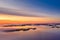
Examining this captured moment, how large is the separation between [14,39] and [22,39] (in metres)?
0.32

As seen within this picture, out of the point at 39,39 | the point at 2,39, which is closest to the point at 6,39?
Result: the point at 2,39

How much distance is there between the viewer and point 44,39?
4332 millimetres

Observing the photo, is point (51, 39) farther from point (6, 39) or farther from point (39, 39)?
point (6, 39)

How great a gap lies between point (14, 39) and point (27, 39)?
0.50 m

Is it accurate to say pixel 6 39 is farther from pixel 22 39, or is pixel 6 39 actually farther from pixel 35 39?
pixel 35 39

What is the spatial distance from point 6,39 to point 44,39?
148cm

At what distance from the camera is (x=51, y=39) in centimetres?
446

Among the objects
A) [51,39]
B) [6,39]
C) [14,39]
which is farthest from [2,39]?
[51,39]

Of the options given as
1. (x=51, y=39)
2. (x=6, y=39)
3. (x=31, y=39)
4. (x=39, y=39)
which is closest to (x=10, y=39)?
(x=6, y=39)

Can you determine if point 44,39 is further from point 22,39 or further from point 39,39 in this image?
point 22,39

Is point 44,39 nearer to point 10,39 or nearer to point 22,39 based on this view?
point 22,39

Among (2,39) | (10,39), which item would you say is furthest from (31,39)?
(2,39)

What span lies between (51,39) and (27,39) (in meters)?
0.98

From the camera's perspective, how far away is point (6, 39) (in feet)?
14.0
